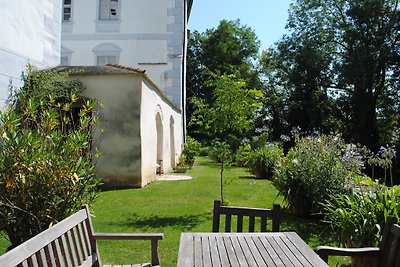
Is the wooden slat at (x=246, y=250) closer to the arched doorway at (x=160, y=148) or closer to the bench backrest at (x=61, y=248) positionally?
the bench backrest at (x=61, y=248)

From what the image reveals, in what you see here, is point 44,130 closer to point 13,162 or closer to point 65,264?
point 13,162

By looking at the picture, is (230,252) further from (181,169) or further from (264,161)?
(181,169)

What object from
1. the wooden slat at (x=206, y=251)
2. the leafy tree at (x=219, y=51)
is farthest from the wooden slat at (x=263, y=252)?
the leafy tree at (x=219, y=51)

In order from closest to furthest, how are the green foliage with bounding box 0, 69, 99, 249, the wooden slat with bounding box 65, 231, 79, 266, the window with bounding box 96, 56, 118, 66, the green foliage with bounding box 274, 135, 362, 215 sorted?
the wooden slat with bounding box 65, 231, 79, 266
the green foliage with bounding box 0, 69, 99, 249
the green foliage with bounding box 274, 135, 362, 215
the window with bounding box 96, 56, 118, 66

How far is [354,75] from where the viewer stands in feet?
71.3

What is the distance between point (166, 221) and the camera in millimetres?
6898

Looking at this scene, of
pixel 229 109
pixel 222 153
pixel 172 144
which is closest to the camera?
pixel 229 109

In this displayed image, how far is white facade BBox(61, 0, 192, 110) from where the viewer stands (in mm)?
19891

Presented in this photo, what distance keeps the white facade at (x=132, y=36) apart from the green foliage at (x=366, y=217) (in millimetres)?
16063

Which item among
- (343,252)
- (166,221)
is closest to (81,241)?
(343,252)

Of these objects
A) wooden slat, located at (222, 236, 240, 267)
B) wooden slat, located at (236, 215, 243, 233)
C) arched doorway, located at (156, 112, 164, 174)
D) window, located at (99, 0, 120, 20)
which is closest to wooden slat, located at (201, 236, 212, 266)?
wooden slat, located at (222, 236, 240, 267)

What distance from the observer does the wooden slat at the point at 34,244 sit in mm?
2025

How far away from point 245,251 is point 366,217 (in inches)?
81.7

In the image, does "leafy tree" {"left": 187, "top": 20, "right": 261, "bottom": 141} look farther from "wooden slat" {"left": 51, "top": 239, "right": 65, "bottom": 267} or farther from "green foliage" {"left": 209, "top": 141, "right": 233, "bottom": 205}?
"wooden slat" {"left": 51, "top": 239, "right": 65, "bottom": 267}
